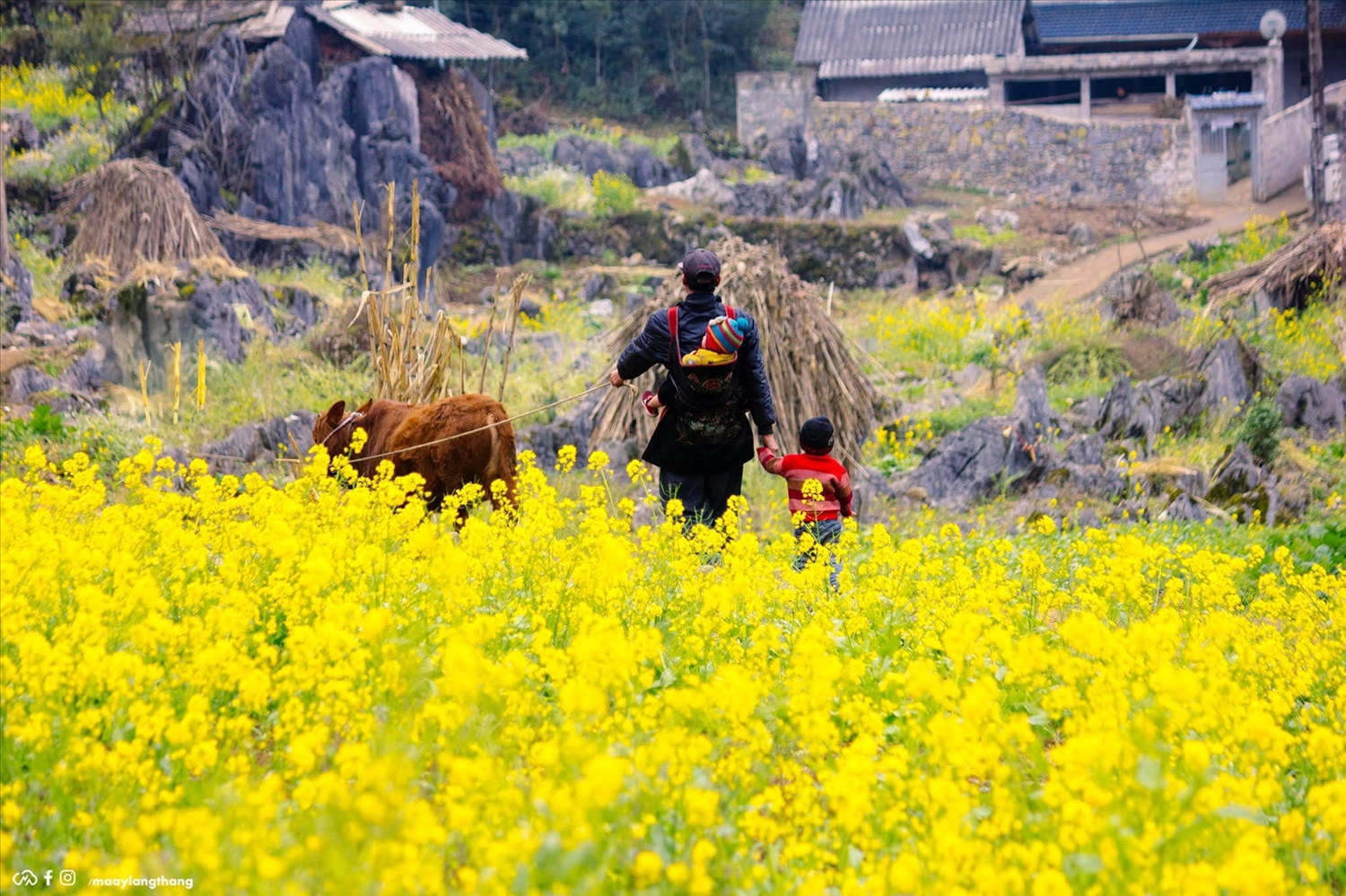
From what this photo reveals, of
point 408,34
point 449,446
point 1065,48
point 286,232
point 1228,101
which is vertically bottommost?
point 449,446

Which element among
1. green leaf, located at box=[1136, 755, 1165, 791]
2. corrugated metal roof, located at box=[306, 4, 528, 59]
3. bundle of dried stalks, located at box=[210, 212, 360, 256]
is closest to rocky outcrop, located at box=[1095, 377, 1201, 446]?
green leaf, located at box=[1136, 755, 1165, 791]

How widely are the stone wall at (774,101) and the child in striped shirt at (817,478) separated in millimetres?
24417

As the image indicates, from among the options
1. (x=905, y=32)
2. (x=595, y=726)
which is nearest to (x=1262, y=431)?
(x=595, y=726)

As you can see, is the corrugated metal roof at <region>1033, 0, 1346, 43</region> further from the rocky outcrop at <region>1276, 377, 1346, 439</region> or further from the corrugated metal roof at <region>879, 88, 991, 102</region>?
the rocky outcrop at <region>1276, 377, 1346, 439</region>

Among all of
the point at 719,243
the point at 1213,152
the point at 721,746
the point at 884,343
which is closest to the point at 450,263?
the point at 884,343

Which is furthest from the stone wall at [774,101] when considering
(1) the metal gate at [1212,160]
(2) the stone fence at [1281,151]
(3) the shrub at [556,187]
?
(2) the stone fence at [1281,151]

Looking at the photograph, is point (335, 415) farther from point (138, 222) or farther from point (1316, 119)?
point (1316, 119)

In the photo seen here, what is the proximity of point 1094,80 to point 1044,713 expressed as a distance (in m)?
29.4

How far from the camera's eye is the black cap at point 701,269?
598 centimetres

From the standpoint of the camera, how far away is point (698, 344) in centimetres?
603

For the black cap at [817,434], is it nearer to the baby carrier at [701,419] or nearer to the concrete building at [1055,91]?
the baby carrier at [701,419]

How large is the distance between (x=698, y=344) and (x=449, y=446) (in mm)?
1341

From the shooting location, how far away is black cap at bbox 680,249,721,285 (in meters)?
5.98

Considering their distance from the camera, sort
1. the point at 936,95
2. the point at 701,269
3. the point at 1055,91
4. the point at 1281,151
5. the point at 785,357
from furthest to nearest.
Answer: the point at 1055,91
the point at 936,95
the point at 1281,151
the point at 785,357
the point at 701,269
